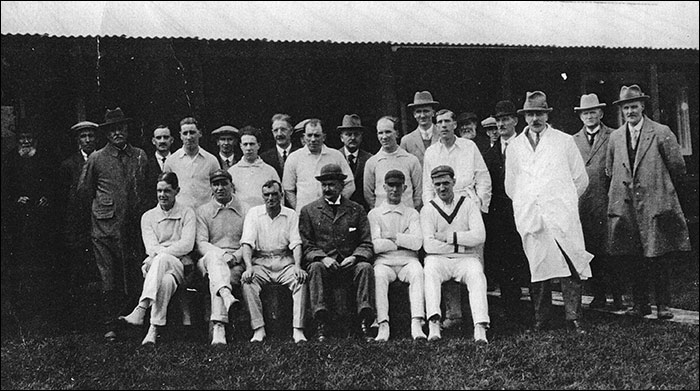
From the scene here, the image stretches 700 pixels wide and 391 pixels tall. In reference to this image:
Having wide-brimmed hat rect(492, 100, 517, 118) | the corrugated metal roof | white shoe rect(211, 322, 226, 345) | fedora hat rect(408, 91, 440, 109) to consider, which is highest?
the corrugated metal roof

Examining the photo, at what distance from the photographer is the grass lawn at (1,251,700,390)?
4387 mm

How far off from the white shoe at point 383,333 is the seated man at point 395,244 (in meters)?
0.03

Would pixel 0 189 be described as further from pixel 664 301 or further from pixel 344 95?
pixel 664 301

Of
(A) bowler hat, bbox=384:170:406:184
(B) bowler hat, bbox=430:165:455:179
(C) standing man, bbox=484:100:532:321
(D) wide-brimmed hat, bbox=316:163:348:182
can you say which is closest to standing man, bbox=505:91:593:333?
(C) standing man, bbox=484:100:532:321

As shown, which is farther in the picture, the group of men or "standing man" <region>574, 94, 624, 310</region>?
"standing man" <region>574, 94, 624, 310</region>

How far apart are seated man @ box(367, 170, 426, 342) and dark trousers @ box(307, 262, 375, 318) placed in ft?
0.28

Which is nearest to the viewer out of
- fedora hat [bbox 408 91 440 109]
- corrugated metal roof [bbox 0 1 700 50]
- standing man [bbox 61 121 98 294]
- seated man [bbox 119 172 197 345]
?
seated man [bbox 119 172 197 345]

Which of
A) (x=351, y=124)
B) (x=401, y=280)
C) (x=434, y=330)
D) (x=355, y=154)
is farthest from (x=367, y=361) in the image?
(x=351, y=124)

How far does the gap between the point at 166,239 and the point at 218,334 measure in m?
1.00

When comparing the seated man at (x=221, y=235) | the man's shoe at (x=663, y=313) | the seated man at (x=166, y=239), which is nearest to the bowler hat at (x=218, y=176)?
the seated man at (x=221, y=235)

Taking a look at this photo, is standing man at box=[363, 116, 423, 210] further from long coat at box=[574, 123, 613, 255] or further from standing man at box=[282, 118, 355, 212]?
long coat at box=[574, 123, 613, 255]

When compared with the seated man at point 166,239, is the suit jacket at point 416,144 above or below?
above

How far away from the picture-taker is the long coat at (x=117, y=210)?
598cm

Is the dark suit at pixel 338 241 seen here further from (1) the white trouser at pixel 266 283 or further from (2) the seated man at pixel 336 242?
(1) the white trouser at pixel 266 283
